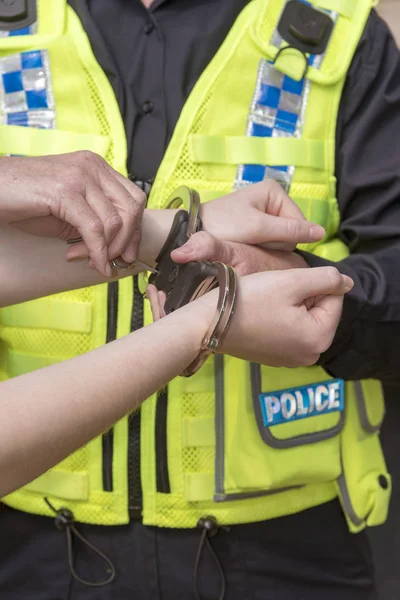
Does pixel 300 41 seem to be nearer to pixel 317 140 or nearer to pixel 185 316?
pixel 317 140

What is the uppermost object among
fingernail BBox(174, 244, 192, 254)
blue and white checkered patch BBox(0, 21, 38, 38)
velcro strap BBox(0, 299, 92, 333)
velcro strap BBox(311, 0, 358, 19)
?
velcro strap BBox(311, 0, 358, 19)

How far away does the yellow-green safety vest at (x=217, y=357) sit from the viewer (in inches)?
43.9

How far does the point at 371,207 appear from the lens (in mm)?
1165

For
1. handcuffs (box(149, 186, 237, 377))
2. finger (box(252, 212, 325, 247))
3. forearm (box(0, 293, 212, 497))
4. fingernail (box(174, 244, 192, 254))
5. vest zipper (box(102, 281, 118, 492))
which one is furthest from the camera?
vest zipper (box(102, 281, 118, 492))

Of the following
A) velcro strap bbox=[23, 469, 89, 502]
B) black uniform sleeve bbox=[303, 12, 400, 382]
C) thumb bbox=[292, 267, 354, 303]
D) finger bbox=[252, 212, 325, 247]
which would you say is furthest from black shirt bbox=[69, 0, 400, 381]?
velcro strap bbox=[23, 469, 89, 502]

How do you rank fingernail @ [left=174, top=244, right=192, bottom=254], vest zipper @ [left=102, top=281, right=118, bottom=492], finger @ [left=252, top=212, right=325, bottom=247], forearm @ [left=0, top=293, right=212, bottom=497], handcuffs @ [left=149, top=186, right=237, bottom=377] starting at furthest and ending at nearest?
vest zipper @ [left=102, top=281, right=118, bottom=492]
finger @ [left=252, top=212, right=325, bottom=247]
fingernail @ [left=174, top=244, right=192, bottom=254]
handcuffs @ [left=149, top=186, right=237, bottom=377]
forearm @ [left=0, top=293, right=212, bottom=497]

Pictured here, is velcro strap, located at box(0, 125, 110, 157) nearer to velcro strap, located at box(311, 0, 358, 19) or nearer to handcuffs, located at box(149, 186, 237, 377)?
handcuffs, located at box(149, 186, 237, 377)

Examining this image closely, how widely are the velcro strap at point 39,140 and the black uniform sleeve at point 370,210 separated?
0.36 metres

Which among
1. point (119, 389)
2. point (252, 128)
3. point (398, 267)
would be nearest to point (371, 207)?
point (398, 267)

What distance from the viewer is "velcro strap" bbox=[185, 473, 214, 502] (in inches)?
43.9

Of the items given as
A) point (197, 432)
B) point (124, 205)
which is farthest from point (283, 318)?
point (197, 432)

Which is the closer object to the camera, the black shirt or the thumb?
the thumb

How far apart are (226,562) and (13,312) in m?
0.46

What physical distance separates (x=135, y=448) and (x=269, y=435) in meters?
0.19
